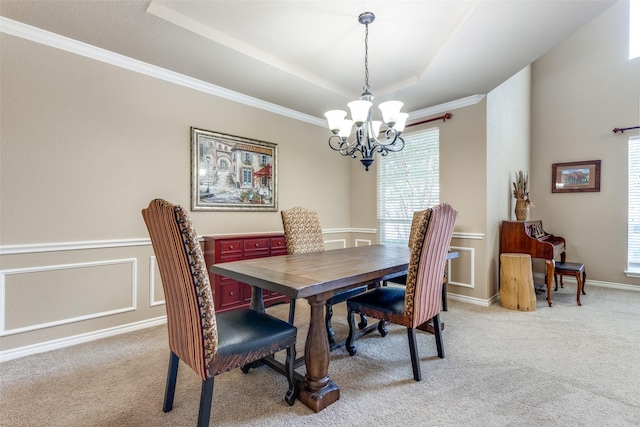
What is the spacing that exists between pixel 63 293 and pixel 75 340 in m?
0.41

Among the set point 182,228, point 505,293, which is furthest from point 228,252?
point 505,293

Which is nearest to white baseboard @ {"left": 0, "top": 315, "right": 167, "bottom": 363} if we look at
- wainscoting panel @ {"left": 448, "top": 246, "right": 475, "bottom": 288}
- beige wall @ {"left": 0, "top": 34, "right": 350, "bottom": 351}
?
beige wall @ {"left": 0, "top": 34, "right": 350, "bottom": 351}

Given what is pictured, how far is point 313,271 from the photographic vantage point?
1.87m

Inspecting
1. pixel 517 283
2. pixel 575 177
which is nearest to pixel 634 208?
pixel 575 177

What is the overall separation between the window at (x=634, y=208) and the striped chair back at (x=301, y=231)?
4.49 meters

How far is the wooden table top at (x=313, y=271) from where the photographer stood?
1550mm

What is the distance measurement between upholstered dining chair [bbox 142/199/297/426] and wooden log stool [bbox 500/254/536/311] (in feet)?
9.56

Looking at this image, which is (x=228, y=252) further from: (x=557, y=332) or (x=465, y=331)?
(x=557, y=332)

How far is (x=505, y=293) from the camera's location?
11.2ft

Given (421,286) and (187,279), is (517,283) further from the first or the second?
(187,279)

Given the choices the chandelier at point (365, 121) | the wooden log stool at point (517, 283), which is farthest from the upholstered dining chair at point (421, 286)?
the wooden log stool at point (517, 283)

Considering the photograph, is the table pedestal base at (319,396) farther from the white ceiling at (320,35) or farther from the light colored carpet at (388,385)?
the white ceiling at (320,35)

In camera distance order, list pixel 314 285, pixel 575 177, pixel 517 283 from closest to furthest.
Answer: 1. pixel 314 285
2. pixel 517 283
3. pixel 575 177

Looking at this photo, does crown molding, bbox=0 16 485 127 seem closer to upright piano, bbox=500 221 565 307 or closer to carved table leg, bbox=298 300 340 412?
upright piano, bbox=500 221 565 307
